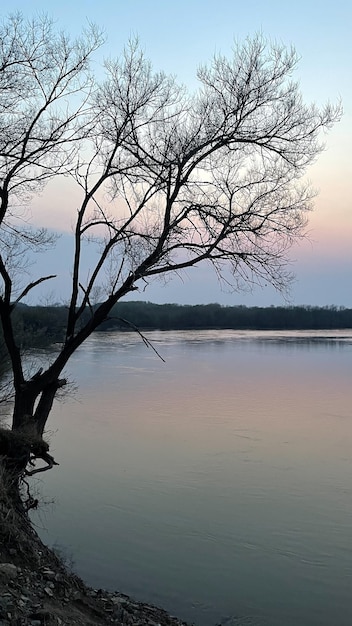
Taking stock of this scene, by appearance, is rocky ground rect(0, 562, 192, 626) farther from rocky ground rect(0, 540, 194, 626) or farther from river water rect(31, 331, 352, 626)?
river water rect(31, 331, 352, 626)

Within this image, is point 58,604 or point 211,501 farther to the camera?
point 211,501

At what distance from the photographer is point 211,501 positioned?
7.99 meters

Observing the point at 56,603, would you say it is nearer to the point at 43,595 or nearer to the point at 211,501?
the point at 43,595

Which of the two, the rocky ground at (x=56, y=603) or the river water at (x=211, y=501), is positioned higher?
the rocky ground at (x=56, y=603)

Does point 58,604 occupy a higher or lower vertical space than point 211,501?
higher

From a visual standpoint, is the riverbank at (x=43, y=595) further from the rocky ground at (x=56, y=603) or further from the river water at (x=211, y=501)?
the river water at (x=211, y=501)

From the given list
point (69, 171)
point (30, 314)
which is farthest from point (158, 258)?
point (30, 314)

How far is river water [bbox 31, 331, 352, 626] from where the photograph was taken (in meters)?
5.66

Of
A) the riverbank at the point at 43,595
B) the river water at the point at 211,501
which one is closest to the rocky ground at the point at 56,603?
the riverbank at the point at 43,595

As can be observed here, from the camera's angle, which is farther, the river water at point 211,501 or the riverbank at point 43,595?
the river water at point 211,501

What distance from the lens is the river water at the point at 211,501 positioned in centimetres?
566

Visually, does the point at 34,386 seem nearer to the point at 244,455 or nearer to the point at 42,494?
the point at 42,494

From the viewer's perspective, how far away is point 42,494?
8305 millimetres

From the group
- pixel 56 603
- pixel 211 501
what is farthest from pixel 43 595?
pixel 211 501
